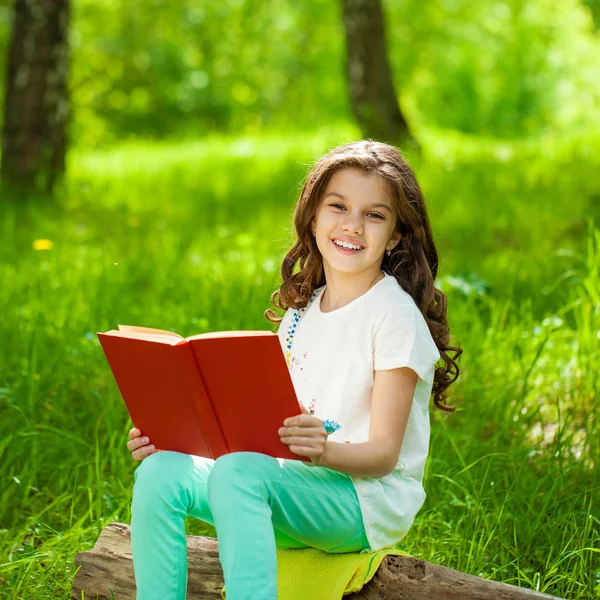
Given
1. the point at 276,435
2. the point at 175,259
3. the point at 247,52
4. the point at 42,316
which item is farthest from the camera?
the point at 247,52

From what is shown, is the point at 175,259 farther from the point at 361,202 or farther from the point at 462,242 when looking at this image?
the point at 361,202

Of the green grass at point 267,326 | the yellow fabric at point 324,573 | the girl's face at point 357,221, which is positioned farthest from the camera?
the green grass at point 267,326

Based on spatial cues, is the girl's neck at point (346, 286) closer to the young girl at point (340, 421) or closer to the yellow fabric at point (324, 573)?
the young girl at point (340, 421)

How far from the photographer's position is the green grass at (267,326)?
253 cm

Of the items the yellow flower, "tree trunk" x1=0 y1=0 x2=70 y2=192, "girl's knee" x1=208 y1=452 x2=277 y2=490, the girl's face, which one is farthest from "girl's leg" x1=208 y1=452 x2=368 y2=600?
"tree trunk" x1=0 y1=0 x2=70 y2=192

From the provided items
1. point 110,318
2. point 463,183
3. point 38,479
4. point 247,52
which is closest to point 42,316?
point 110,318

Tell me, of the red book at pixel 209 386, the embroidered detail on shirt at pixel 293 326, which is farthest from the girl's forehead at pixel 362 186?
the red book at pixel 209 386

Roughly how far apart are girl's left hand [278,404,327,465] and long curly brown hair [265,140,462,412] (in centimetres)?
45

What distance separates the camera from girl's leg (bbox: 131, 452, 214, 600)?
1953 mm

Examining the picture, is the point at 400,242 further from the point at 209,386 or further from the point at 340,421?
the point at 209,386

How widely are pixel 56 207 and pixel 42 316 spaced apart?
225 centimetres

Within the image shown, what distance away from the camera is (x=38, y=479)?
9.48 ft

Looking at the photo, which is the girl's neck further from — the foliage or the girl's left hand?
the foliage

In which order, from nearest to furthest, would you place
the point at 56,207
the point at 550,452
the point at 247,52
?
the point at 550,452 < the point at 56,207 < the point at 247,52
